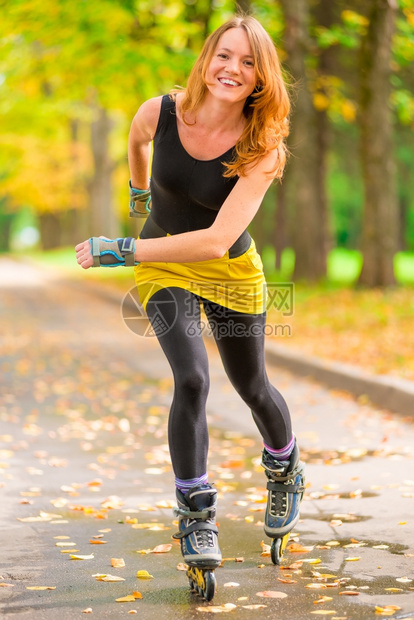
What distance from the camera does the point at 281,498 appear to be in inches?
159

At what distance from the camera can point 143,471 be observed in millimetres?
5777

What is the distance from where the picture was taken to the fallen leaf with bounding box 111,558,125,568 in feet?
12.8

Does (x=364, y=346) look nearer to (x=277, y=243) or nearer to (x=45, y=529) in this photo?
(x=45, y=529)

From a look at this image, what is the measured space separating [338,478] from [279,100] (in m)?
2.58

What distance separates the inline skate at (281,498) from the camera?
393cm

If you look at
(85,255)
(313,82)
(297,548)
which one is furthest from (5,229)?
(85,255)

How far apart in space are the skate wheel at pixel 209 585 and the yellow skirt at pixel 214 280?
1.04 metres

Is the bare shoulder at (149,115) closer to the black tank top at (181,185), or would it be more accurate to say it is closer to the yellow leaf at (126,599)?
the black tank top at (181,185)

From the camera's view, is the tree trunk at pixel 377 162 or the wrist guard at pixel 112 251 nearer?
the wrist guard at pixel 112 251

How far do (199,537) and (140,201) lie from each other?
4.92 feet

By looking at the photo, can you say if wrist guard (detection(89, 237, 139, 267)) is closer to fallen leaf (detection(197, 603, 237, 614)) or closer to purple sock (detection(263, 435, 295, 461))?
Answer: purple sock (detection(263, 435, 295, 461))

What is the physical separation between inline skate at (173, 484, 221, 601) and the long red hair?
1.23 m

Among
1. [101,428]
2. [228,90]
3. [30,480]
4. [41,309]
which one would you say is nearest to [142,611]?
[228,90]
